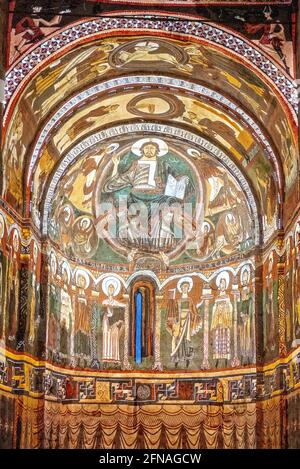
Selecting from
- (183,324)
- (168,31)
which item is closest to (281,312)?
(183,324)

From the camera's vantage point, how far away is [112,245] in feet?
91.4

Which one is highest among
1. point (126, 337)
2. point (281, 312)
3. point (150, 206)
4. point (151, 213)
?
point (150, 206)

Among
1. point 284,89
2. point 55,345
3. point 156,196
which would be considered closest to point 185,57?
point 284,89

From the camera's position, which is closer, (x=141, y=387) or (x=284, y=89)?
(x=284, y=89)

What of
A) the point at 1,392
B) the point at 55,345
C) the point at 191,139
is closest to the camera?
the point at 1,392

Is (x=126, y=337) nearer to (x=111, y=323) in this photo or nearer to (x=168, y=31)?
(x=111, y=323)

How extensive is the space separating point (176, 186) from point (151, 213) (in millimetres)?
1203

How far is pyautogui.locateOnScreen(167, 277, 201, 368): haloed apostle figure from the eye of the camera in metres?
27.0

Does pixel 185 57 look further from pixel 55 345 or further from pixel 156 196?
pixel 55 345

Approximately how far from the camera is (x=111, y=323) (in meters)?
27.3

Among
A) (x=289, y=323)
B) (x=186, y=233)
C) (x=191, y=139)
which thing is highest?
(x=191, y=139)

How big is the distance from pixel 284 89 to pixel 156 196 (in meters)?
8.05

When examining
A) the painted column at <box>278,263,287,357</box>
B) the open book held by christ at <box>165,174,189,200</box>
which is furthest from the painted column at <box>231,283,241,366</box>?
the open book held by christ at <box>165,174,189,200</box>

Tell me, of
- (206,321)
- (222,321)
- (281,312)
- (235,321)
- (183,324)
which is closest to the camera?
(281,312)
